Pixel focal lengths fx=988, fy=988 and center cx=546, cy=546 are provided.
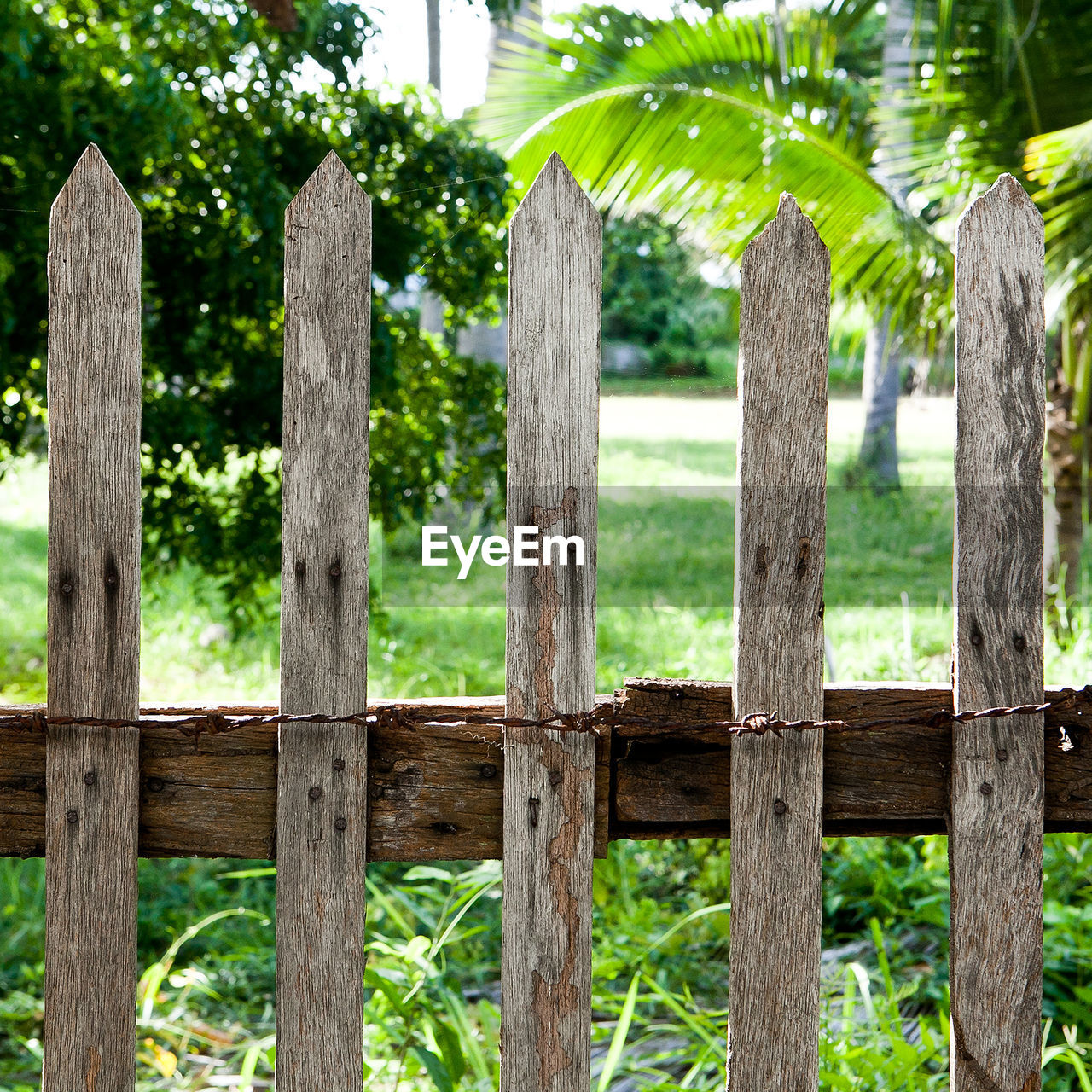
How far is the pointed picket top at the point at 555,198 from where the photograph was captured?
1171 mm

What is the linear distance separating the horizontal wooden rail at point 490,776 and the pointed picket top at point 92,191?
2.05 feet

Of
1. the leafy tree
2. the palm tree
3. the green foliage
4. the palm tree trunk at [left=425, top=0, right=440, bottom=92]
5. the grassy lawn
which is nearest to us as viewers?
the grassy lawn

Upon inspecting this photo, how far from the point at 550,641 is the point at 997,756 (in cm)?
58

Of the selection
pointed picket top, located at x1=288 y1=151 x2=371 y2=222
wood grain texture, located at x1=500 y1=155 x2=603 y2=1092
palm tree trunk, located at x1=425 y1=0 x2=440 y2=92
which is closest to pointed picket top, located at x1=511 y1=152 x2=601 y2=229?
wood grain texture, located at x1=500 y1=155 x2=603 y2=1092

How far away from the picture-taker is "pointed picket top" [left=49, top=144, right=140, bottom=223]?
1188 millimetres

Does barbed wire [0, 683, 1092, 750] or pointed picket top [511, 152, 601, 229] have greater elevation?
pointed picket top [511, 152, 601, 229]

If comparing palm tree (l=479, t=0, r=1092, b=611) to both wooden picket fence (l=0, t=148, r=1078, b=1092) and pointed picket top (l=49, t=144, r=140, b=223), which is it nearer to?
wooden picket fence (l=0, t=148, r=1078, b=1092)

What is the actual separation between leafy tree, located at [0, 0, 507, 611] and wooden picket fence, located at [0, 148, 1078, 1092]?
145cm

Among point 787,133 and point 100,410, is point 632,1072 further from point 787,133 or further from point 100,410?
point 787,133

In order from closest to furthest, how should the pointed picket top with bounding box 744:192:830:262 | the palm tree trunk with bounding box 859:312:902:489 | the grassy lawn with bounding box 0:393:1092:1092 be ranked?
the pointed picket top with bounding box 744:192:830:262
the grassy lawn with bounding box 0:393:1092:1092
the palm tree trunk with bounding box 859:312:902:489

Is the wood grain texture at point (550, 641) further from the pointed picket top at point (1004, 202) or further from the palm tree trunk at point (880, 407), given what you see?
the palm tree trunk at point (880, 407)

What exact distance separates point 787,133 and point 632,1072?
3578mm

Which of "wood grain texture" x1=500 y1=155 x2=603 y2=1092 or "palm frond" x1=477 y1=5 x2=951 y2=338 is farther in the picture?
"palm frond" x1=477 y1=5 x2=951 y2=338

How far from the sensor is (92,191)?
1192mm
